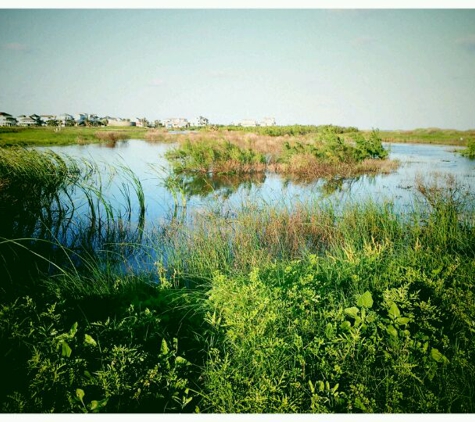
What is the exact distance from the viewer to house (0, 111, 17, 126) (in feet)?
13.1

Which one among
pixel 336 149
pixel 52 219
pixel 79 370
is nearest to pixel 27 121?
pixel 52 219

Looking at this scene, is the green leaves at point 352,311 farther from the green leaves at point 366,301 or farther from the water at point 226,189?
the water at point 226,189

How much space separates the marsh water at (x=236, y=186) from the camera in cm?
628

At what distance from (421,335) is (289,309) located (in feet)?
2.64

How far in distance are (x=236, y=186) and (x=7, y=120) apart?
5.53 metres

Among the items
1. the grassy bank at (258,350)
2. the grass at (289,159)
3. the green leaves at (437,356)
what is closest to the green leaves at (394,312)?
the grassy bank at (258,350)

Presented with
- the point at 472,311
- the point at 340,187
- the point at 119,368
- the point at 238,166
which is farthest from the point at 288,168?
the point at 119,368

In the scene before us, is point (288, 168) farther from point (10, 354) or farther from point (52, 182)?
point (10, 354)

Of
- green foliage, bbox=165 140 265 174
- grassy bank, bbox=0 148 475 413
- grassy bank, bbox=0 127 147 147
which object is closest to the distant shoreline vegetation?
grassy bank, bbox=0 127 147 147

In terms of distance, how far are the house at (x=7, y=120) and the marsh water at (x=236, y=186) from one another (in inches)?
57.8

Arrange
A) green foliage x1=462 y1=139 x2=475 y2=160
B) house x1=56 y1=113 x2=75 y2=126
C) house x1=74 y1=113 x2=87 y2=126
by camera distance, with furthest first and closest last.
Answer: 1. green foliage x1=462 y1=139 x2=475 y2=160
2. house x1=74 y1=113 x2=87 y2=126
3. house x1=56 y1=113 x2=75 y2=126

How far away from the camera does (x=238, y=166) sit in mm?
10758

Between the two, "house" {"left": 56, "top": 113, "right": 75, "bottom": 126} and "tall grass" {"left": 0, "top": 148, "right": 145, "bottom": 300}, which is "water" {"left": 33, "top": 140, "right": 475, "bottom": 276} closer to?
"tall grass" {"left": 0, "top": 148, "right": 145, "bottom": 300}

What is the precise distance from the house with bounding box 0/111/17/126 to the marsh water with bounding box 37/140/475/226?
4.81ft
